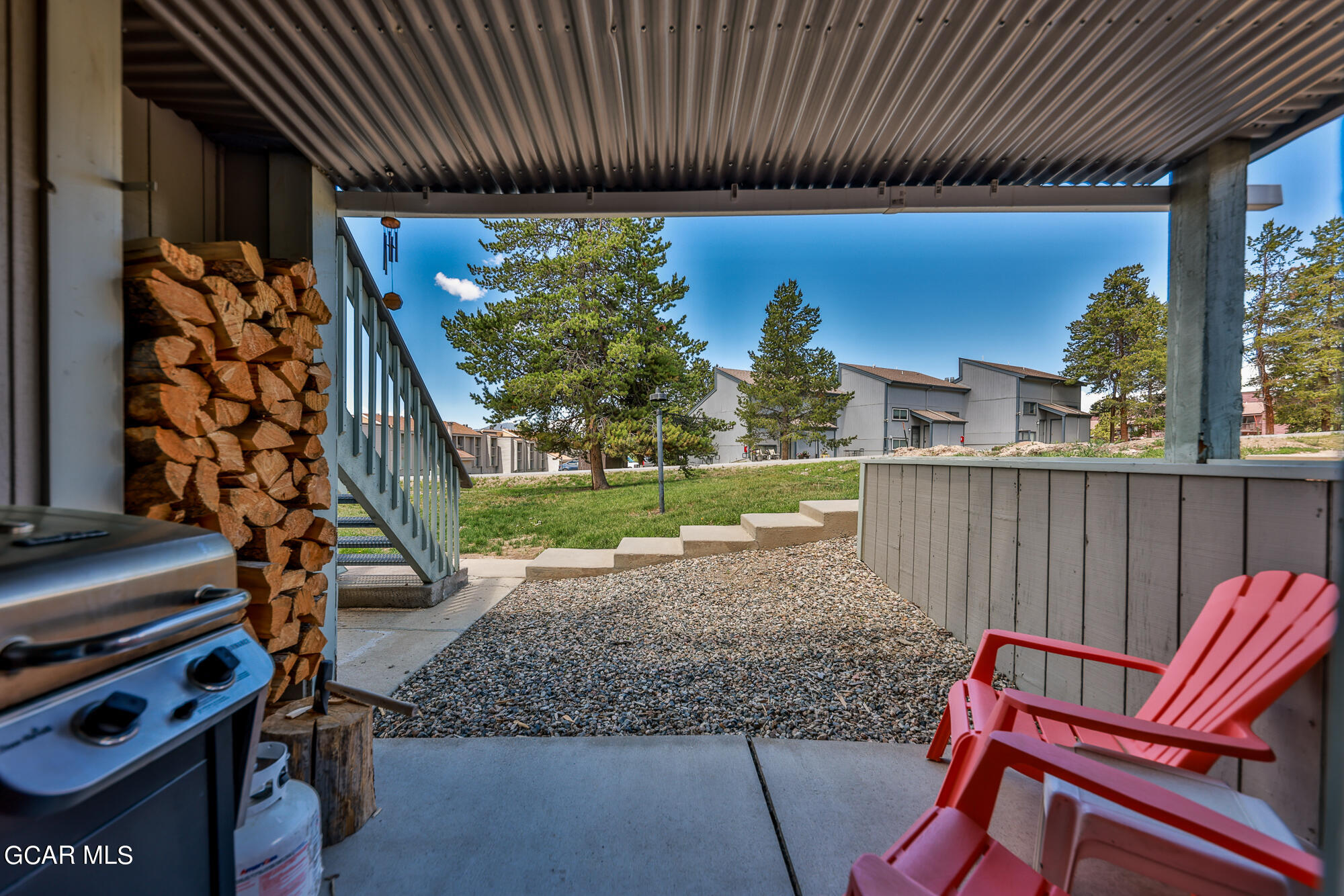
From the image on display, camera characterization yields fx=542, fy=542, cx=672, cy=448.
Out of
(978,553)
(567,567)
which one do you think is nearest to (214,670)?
(978,553)

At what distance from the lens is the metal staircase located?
2.77 m

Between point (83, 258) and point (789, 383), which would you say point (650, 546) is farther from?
point (789, 383)

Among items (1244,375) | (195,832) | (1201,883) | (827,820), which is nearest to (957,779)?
(827,820)

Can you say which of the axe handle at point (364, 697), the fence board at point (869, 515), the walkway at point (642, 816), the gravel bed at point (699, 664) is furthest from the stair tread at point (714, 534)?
the axe handle at point (364, 697)

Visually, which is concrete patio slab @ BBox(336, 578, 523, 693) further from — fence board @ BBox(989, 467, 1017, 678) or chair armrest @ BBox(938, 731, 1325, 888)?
fence board @ BBox(989, 467, 1017, 678)

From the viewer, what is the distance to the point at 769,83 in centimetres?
192

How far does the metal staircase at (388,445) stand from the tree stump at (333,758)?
1.45 meters

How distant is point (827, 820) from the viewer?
60.8 inches

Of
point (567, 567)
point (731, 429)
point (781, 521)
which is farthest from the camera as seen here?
point (731, 429)

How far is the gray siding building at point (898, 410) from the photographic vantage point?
5410 millimetres

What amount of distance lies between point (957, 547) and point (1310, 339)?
159cm

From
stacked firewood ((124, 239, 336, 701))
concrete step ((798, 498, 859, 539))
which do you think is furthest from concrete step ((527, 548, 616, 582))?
stacked firewood ((124, 239, 336, 701))

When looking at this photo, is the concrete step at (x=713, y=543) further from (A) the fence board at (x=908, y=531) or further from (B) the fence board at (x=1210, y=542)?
(B) the fence board at (x=1210, y=542)

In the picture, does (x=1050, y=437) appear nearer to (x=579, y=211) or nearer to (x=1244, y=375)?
(x=1244, y=375)
